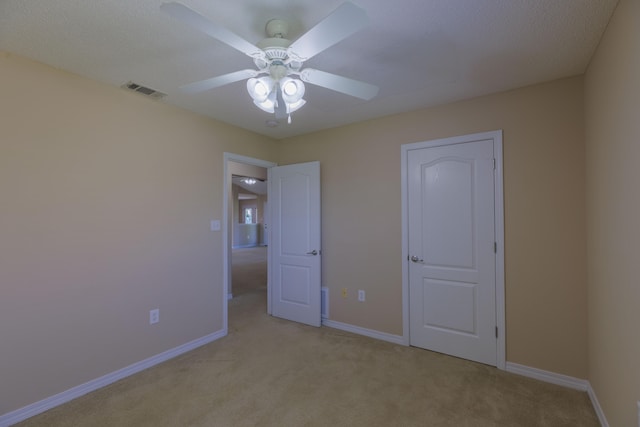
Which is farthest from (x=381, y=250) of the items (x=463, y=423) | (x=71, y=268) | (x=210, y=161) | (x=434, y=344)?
(x=71, y=268)

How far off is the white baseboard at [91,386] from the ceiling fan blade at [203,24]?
262 centimetres

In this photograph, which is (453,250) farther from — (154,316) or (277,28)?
(154,316)

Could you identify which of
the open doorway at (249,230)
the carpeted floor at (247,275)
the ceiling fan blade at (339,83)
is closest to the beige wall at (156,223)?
the ceiling fan blade at (339,83)

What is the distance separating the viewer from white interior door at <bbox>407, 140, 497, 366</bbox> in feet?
8.45

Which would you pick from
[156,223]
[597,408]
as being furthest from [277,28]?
[597,408]

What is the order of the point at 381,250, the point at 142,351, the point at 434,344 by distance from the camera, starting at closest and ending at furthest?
the point at 142,351, the point at 434,344, the point at 381,250

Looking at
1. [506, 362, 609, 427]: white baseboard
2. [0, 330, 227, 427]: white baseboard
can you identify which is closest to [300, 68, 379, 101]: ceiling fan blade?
[506, 362, 609, 427]: white baseboard

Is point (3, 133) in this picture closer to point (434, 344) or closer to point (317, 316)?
point (317, 316)

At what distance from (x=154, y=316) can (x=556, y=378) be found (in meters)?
3.41

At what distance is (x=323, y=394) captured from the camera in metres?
2.16

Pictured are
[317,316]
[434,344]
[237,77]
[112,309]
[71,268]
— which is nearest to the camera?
[237,77]

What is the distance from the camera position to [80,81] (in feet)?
7.32

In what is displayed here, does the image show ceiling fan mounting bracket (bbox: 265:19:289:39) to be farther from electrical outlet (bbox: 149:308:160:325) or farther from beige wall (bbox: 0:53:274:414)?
electrical outlet (bbox: 149:308:160:325)

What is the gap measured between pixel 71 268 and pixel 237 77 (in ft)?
6.25
